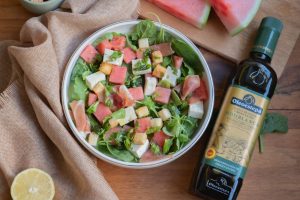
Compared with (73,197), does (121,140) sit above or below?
above

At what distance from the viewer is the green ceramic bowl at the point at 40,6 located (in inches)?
53.2

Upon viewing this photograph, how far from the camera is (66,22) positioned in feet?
4.45

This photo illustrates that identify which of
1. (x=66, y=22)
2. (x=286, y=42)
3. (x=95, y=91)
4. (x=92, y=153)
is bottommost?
(x=92, y=153)

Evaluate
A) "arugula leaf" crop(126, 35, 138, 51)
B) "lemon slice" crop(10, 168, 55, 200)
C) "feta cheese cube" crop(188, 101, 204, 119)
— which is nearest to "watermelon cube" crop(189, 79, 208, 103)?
"feta cheese cube" crop(188, 101, 204, 119)

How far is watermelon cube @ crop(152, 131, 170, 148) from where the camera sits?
1346mm

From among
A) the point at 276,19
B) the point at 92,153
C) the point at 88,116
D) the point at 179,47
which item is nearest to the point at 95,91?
the point at 88,116

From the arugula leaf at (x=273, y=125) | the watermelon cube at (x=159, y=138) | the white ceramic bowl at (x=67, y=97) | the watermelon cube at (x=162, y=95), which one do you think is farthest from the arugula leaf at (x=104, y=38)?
the arugula leaf at (x=273, y=125)

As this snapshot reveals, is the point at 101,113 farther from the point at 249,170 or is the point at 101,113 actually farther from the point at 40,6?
the point at 249,170

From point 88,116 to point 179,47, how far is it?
332 millimetres

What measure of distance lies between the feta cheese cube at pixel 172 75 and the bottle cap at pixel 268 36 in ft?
0.74

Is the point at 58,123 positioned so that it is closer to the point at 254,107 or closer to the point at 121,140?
the point at 121,140

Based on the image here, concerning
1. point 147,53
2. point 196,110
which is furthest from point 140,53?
point 196,110

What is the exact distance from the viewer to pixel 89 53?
1372mm

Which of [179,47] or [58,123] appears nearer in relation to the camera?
[58,123]
